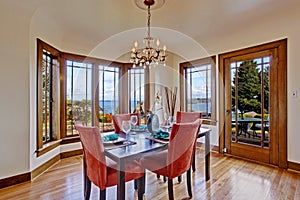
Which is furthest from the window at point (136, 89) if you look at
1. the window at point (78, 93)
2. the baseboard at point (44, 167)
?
the baseboard at point (44, 167)

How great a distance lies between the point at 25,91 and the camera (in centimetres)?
257

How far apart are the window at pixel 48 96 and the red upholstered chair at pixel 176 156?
6.36 feet

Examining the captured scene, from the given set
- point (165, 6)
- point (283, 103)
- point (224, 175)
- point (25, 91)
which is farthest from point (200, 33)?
point (25, 91)

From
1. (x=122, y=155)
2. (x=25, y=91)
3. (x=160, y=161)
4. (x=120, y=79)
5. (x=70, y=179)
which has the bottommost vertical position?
(x=70, y=179)

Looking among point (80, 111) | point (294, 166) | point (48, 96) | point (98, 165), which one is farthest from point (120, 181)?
point (294, 166)

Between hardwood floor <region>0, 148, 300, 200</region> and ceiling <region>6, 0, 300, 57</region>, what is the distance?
2.36 m

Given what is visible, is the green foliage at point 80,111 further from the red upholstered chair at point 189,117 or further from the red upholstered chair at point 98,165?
the red upholstered chair at point 98,165

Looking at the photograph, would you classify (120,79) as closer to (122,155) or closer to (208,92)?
(208,92)

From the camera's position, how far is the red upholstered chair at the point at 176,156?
1865mm

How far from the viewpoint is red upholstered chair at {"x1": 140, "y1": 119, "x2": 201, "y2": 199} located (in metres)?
1.86

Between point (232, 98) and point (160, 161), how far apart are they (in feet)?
7.92

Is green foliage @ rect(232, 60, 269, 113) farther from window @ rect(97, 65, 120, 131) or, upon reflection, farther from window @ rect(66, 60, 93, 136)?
window @ rect(66, 60, 93, 136)

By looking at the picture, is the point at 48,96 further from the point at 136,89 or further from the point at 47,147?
the point at 136,89

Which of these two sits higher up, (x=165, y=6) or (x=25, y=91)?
(x=165, y=6)
